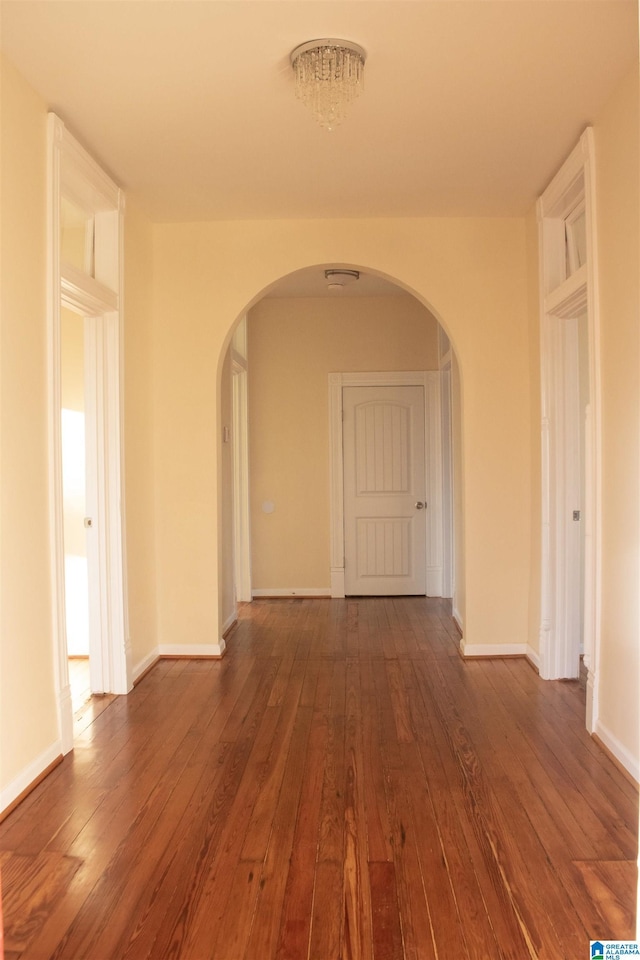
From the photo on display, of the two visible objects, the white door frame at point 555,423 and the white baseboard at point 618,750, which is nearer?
the white baseboard at point 618,750

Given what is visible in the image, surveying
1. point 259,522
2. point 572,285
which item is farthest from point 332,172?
point 259,522

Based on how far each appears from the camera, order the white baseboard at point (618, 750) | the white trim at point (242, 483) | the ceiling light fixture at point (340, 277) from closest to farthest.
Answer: the white baseboard at point (618, 750) → the ceiling light fixture at point (340, 277) → the white trim at point (242, 483)

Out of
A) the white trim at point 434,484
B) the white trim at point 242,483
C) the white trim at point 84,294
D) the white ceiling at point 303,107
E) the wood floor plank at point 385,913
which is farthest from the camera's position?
the white trim at point 434,484

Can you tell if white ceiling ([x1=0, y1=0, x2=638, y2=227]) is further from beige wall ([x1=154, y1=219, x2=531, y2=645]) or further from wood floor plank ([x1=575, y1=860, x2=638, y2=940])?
wood floor plank ([x1=575, y1=860, x2=638, y2=940])

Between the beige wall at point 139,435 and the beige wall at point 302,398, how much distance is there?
2.28 m

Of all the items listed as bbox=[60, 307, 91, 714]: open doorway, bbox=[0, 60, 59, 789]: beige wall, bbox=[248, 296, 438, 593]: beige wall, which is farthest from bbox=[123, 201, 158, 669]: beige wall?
bbox=[248, 296, 438, 593]: beige wall

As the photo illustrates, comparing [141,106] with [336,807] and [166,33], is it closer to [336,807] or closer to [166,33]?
[166,33]

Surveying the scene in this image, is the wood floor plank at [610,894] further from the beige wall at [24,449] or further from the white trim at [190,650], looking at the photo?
the white trim at [190,650]

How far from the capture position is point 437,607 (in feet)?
21.7

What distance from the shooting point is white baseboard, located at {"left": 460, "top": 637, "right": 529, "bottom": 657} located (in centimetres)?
493

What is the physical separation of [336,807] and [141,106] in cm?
305

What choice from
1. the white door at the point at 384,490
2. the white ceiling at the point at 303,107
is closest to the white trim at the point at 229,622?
the white door at the point at 384,490

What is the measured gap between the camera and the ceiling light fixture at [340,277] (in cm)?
616

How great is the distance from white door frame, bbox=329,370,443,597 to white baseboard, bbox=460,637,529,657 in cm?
220
